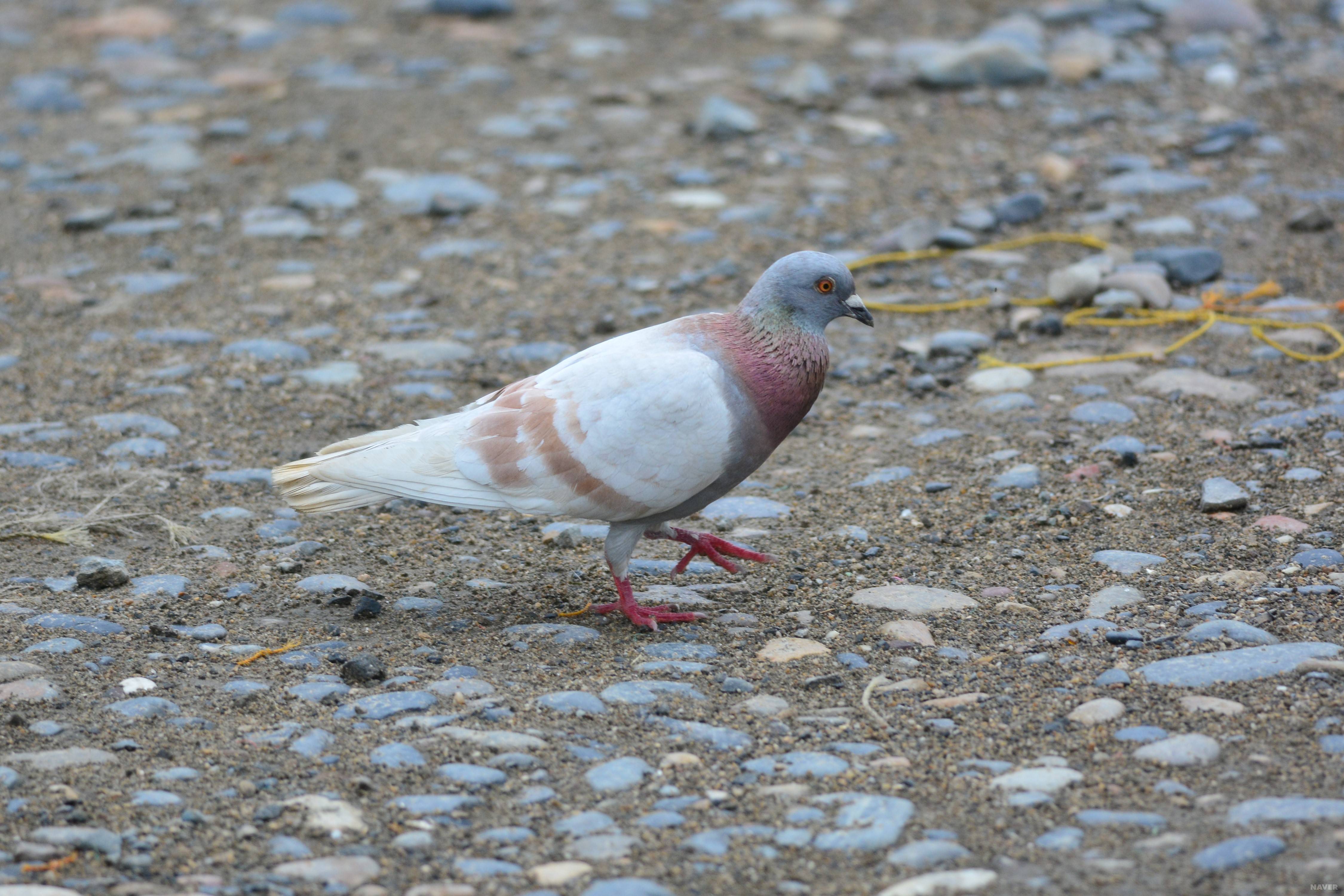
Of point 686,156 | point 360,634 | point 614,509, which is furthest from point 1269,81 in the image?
point 360,634

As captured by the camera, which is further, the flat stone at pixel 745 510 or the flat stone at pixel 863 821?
the flat stone at pixel 745 510

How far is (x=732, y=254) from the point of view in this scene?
7.36 m

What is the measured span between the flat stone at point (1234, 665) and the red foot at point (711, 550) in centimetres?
141

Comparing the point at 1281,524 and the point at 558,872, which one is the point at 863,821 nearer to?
the point at 558,872

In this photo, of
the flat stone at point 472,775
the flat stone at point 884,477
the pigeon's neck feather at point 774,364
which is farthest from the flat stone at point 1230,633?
the flat stone at point 472,775

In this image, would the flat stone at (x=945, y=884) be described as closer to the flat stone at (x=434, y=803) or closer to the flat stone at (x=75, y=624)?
the flat stone at (x=434, y=803)

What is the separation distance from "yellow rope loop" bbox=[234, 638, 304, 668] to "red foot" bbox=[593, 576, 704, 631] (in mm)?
972

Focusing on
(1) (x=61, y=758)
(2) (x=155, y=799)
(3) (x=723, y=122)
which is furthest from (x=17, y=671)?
(3) (x=723, y=122)

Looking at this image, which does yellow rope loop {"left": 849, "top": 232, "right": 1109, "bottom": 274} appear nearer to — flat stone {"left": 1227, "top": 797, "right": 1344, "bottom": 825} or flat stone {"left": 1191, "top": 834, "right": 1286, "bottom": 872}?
flat stone {"left": 1227, "top": 797, "right": 1344, "bottom": 825}

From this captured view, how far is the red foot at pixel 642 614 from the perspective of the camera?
421 centimetres

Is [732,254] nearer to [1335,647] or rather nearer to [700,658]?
[700,658]

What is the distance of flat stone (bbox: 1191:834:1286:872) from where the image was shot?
9.14 ft

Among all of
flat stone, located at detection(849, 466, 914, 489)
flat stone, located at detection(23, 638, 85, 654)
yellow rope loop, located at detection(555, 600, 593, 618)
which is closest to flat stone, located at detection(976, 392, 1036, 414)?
flat stone, located at detection(849, 466, 914, 489)

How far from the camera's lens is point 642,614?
4242mm
